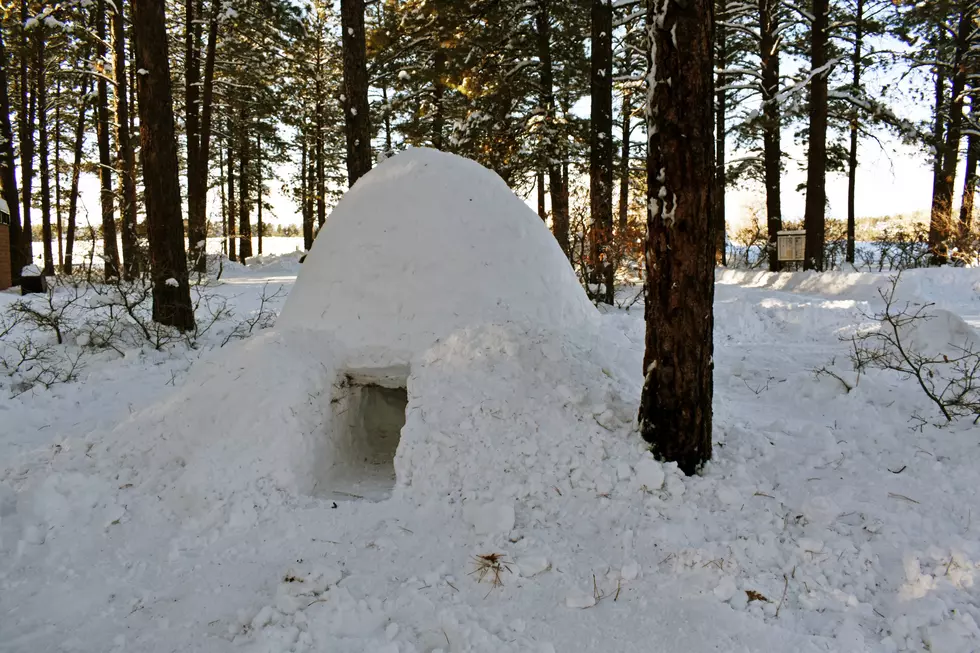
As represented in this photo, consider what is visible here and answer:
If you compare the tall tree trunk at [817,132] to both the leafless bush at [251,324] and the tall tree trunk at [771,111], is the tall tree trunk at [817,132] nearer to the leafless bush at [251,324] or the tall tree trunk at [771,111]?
the tall tree trunk at [771,111]

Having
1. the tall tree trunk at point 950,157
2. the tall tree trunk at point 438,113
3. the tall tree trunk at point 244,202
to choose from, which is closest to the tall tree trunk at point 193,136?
the tall tree trunk at point 244,202

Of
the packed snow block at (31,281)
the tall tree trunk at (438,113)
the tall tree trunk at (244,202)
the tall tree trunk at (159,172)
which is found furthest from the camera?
the tall tree trunk at (244,202)

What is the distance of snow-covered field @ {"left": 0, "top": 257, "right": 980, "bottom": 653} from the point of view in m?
2.62

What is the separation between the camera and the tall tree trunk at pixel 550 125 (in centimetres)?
1183

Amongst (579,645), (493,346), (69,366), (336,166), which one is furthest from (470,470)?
(336,166)

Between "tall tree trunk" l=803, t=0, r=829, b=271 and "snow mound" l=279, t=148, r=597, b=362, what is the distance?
10135mm

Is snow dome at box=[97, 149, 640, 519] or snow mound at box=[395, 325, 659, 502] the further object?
snow dome at box=[97, 149, 640, 519]

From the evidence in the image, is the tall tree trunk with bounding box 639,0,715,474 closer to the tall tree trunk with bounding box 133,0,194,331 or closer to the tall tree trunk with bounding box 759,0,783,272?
the tall tree trunk with bounding box 133,0,194,331

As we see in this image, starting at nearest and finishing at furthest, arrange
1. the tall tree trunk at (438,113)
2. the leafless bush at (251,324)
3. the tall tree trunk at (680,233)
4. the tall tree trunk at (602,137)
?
the tall tree trunk at (680,233) → the leafless bush at (251,324) → the tall tree trunk at (602,137) → the tall tree trunk at (438,113)

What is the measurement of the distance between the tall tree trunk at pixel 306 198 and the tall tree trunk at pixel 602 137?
57.9 feet

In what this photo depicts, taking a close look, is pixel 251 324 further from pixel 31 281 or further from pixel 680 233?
pixel 31 281

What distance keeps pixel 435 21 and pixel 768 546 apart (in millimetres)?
14142

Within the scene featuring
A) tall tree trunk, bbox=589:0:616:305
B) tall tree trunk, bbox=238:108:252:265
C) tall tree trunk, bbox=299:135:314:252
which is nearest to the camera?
tall tree trunk, bbox=589:0:616:305

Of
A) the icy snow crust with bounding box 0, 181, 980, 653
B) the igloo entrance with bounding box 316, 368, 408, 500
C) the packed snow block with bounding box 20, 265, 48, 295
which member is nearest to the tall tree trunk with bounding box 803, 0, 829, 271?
the icy snow crust with bounding box 0, 181, 980, 653
